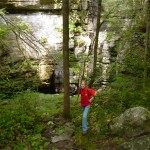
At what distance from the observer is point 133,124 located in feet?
25.8

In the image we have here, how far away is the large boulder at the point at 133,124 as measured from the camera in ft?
25.6

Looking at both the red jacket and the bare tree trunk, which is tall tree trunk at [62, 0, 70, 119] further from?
the red jacket

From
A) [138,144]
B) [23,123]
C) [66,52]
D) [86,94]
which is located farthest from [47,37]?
[138,144]

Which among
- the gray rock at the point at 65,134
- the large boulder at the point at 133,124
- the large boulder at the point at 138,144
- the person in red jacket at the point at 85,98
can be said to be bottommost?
the gray rock at the point at 65,134

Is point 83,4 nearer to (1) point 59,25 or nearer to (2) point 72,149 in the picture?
(1) point 59,25

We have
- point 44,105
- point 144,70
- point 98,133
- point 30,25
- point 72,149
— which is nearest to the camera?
point 72,149

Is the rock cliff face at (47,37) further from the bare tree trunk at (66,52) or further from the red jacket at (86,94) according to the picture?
the red jacket at (86,94)

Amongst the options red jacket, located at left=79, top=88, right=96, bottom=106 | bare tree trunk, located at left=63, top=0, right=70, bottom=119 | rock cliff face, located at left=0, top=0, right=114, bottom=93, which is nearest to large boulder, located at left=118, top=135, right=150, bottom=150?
red jacket, located at left=79, top=88, right=96, bottom=106

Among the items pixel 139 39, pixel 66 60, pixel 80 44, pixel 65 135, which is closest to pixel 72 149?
pixel 65 135

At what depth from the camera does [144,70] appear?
1020 cm

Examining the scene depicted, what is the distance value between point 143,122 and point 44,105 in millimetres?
5037

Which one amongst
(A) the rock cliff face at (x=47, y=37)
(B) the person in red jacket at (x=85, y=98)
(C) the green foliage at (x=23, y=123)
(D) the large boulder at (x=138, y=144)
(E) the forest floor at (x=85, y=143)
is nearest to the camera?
(D) the large boulder at (x=138, y=144)

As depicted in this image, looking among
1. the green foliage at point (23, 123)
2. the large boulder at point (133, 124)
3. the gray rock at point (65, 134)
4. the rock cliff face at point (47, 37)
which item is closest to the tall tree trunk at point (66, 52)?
the gray rock at point (65, 134)

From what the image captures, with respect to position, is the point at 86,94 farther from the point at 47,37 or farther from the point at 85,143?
the point at 47,37
